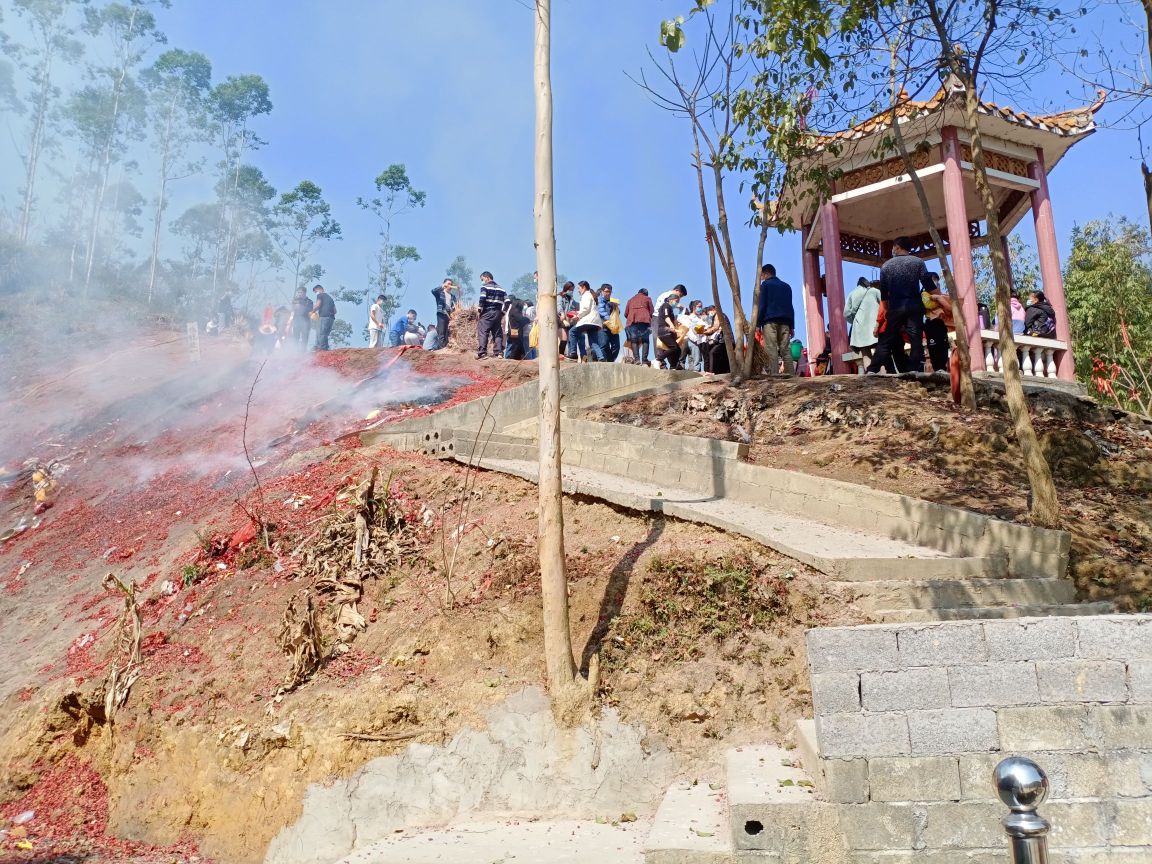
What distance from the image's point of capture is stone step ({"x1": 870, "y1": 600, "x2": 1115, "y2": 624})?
598 centimetres

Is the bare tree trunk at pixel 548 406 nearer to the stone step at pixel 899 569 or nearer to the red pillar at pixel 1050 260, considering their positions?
the stone step at pixel 899 569

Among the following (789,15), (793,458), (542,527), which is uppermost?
(789,15)

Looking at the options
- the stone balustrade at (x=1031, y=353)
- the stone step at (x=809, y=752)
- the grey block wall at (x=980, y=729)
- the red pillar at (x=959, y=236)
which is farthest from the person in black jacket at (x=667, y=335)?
the grey block wall at (x=980, y=729)

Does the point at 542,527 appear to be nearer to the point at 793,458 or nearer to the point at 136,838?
the point at 136,838

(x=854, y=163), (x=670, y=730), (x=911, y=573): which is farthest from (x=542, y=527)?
(x=854, y=163)

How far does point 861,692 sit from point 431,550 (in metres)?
4.92

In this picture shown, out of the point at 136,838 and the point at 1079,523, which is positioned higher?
the point at 1079,523

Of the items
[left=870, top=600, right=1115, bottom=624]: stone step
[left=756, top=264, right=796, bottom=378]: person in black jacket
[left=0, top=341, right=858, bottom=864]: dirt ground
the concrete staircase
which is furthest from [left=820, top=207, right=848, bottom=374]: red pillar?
[left=870, top=600, right=1115, bottom=624]: stone step

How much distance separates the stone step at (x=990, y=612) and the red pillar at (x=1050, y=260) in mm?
8341

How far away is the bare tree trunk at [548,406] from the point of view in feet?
19.9

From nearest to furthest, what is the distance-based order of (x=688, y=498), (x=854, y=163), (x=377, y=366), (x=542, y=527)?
1. (x=542, y=527)
2. (x=688, y=498)
3. (x=854, y=163)
4. (x=377, y=366)

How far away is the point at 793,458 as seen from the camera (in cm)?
1027

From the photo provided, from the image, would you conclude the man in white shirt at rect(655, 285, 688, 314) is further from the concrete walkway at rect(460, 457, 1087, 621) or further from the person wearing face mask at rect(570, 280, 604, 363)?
the concrete walkway at rect(460, 457, 1087, 621)

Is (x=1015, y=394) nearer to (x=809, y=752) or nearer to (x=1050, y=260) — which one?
(x=809, y=752)
